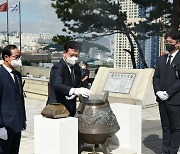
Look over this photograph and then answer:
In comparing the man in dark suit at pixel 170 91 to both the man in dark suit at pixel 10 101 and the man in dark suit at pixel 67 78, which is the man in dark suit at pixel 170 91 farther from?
the man in dark suit at pixel 10 101

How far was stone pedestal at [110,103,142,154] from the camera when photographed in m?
4.80

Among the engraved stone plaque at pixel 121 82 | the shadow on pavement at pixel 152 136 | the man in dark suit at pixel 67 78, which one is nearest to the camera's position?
the man in dark suit at pixel 67 78

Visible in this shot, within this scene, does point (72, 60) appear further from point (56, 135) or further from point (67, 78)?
point (56, 135)

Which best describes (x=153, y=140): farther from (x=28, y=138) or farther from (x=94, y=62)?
(x=94, y=62)

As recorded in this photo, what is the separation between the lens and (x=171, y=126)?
4492 mm

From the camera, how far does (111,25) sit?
20.0 m

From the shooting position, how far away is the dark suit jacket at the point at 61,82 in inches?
161

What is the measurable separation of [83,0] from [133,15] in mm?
3396

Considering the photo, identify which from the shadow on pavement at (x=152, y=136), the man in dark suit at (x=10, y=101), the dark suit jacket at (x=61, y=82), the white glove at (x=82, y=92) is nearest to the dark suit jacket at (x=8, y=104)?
the man in dark suit at (x=10, y=101)

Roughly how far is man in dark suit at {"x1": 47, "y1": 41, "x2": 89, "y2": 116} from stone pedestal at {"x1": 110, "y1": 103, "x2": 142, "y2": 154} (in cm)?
79

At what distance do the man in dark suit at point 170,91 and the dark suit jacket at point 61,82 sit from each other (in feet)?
3.68

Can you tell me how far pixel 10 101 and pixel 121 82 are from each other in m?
5.39

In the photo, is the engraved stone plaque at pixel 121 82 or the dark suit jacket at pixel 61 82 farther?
the engraved stone plaque at pixel 121 82

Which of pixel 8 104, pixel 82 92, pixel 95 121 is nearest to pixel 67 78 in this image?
pixel 82 92
